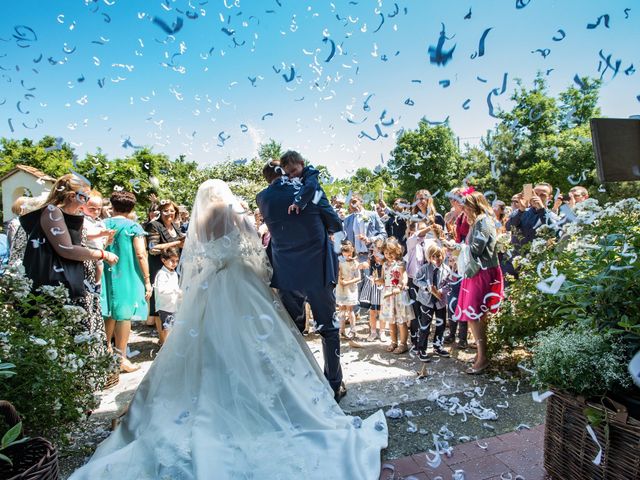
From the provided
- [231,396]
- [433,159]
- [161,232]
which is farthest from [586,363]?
[433,159]

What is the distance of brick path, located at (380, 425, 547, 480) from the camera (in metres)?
2.47

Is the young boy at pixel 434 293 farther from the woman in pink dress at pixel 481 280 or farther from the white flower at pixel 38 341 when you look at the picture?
the white flower at pixel 38 341

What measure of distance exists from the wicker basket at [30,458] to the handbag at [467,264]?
3.92 m

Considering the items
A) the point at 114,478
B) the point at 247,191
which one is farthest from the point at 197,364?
the point at 247,191

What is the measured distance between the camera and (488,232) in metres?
4.22

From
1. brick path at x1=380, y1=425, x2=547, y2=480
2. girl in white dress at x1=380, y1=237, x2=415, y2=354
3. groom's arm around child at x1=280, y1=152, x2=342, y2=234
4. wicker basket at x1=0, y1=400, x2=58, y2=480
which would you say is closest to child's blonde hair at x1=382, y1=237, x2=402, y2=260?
girl in white dress at x1=380, y1=237, x2=415, y2=354

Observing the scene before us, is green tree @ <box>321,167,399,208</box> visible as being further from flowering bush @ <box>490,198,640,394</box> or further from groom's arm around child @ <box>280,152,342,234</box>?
flowering bush @ <box>490,198,640,394</box>

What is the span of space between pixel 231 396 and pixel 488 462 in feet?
6.00

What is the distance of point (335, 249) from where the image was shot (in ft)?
16.3

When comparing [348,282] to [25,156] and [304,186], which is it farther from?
[25,156]

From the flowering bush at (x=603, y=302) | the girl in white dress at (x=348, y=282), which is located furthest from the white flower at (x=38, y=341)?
the girl in white dress at (x=348, y=282)

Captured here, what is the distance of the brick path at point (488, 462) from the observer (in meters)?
2.47

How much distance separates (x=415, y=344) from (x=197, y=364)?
9.21 ft

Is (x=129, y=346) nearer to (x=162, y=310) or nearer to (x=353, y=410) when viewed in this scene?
(x=162, y=310)
